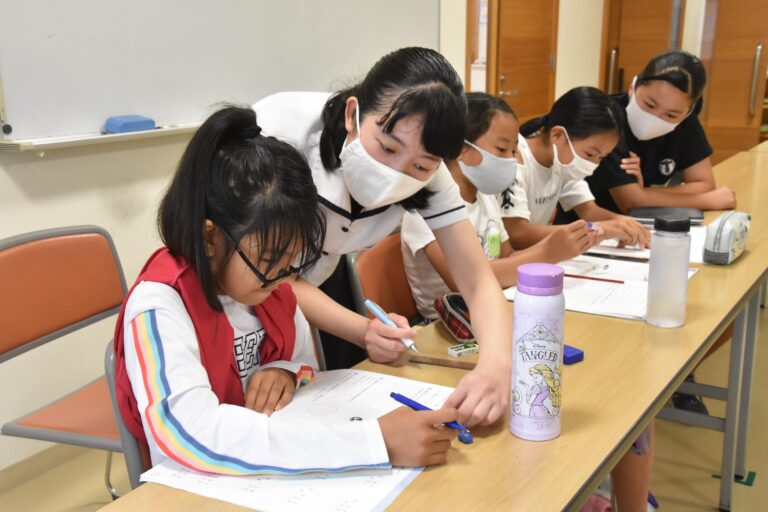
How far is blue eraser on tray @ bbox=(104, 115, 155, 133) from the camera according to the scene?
7.10 ft

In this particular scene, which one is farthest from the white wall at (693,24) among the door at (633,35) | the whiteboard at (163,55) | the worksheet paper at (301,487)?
the worksheet paper at (301,487)

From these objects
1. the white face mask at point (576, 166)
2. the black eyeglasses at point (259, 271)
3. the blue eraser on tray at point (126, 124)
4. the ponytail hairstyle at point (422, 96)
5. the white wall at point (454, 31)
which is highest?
the white wall at point (454, 31)

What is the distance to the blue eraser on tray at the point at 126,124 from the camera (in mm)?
2164

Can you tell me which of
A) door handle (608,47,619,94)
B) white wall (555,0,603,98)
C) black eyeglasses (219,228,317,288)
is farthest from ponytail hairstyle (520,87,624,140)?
door handle (608,47,619,94)

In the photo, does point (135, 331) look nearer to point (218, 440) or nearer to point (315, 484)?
point (218, 440)

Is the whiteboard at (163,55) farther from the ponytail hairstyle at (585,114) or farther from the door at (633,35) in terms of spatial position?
the door at (633,35)

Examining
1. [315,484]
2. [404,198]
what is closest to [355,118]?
[404,198]

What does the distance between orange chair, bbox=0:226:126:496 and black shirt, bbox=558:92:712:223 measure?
4.95 ft

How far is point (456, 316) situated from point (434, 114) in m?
0.40

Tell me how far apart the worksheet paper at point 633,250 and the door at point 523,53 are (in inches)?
104

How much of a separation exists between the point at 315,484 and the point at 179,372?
8.2 inches

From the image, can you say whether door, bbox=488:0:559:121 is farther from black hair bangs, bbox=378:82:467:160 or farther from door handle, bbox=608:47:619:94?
black hair bangs, bbox=378:82:467:160

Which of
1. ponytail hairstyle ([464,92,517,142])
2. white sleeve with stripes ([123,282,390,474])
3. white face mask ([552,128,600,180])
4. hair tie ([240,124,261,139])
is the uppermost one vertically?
hair tie ([240,124,261,139])

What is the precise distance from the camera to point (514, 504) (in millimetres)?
782
